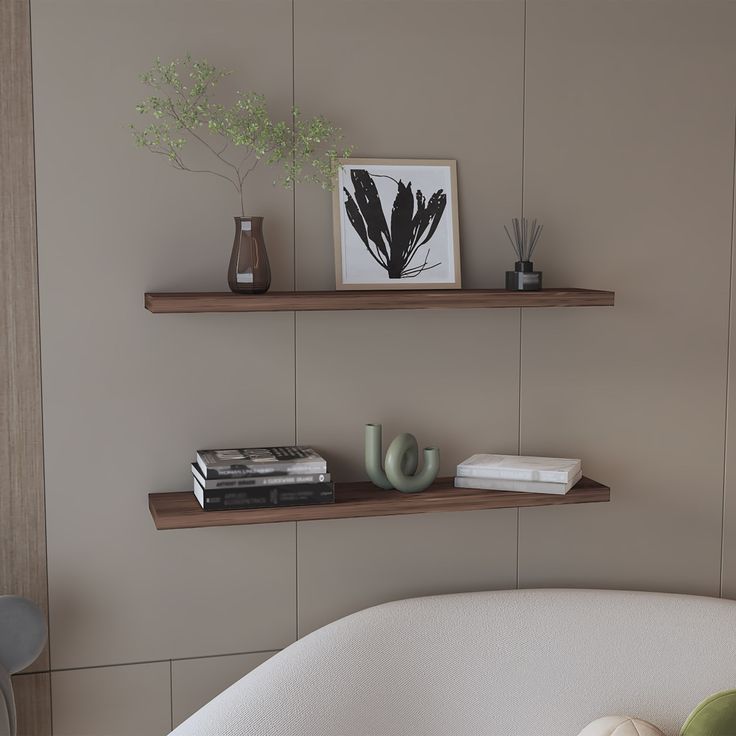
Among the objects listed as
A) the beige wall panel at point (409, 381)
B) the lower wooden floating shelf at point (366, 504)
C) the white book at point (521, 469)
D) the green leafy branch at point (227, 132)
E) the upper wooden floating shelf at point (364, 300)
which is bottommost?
the lower wooden floating shelf at point (366, 504)

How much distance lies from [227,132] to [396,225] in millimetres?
433

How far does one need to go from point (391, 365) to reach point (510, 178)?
530mm

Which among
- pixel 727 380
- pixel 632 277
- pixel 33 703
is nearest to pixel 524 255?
pixel 632 277

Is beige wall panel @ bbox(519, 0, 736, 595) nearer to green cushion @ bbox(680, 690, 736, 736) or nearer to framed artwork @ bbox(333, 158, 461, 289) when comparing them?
framed artwork @ bbox(333, 158, 461, 289)

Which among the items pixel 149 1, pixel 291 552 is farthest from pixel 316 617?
pixel 149 1

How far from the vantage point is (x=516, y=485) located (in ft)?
6.99

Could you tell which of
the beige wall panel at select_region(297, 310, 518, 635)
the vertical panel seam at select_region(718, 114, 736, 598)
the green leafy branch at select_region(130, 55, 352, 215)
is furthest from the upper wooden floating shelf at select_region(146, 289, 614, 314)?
the vertical panel seam at select_region(718, 114, 736, 598)

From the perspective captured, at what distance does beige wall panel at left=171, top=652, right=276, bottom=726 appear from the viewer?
2.15 metres

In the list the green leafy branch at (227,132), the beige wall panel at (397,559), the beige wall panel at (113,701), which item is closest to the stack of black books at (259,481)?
the beige wall panel at (397,559)

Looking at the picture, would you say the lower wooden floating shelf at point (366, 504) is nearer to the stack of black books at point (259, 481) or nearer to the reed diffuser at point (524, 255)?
the stack of black books at point (259, 481)

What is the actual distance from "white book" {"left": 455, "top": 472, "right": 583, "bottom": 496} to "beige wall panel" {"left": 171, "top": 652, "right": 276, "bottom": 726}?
25.3 inches

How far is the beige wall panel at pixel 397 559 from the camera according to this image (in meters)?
2.23

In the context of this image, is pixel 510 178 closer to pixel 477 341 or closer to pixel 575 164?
pixel 575 164

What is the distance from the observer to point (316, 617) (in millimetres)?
2236
